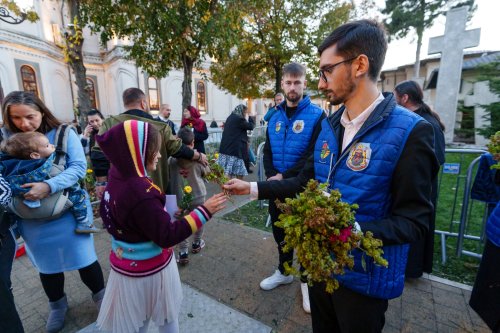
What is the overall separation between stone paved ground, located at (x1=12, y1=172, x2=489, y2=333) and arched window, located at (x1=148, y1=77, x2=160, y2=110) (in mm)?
20591

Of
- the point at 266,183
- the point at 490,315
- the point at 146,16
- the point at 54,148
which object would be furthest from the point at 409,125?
the point at 146,16

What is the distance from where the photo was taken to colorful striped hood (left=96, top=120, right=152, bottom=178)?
160 cm

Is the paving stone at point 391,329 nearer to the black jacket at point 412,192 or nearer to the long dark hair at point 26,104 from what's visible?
the black jacket at point 412,192

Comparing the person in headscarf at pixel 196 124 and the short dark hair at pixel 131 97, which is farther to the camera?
the person in headscarf at pixel 196 124

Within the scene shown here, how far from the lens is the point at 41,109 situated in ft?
7.74

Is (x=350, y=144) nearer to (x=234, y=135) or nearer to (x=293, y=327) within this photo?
(x=293, y=327)

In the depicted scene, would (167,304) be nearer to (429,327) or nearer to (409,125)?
(409,125)


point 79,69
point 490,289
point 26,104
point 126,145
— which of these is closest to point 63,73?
point 79,69

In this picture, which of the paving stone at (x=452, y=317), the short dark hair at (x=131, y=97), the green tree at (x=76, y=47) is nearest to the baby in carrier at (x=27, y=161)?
the short dark hair at (x=131, y=97)

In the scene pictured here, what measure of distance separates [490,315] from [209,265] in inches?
116

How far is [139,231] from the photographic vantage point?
1723 millimetres

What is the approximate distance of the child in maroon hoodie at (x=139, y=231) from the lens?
1611mm

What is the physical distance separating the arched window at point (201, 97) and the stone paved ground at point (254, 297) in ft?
74.7

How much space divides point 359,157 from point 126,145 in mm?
1417
